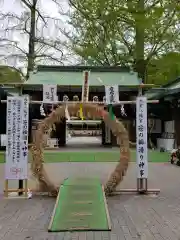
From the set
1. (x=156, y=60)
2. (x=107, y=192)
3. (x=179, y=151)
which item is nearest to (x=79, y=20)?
(x=156, y=60)

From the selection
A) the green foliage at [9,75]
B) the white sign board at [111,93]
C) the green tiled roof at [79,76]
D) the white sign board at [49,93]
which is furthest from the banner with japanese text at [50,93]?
the green foliage at [9,75]

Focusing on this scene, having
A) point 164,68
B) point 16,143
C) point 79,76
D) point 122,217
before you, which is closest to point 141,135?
point 122,217

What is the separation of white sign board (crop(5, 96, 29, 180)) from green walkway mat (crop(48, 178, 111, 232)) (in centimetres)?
114

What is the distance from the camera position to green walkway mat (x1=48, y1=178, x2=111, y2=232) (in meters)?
5.62

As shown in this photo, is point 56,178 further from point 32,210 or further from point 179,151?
point 179,151

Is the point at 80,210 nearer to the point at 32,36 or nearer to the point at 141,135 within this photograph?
the point at 141,135

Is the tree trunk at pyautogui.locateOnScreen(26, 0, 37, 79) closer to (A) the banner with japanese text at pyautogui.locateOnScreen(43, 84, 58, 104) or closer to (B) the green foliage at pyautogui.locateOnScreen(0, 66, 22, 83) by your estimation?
(B) the green foliage at pyautogui.locateOnScreen(0, 66, 22, 83)

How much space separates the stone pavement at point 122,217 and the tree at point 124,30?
1562 cm

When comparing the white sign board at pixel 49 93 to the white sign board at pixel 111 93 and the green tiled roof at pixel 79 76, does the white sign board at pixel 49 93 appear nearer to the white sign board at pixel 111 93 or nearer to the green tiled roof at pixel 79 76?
the white sign board at pixel 111 93

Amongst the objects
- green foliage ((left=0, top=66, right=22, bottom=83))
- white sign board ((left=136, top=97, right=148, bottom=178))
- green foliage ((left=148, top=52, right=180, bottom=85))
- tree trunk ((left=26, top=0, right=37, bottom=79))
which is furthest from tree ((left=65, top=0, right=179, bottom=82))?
white sign board ((left=136, top=97, right=148, bottom=178))

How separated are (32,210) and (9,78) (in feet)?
74.1

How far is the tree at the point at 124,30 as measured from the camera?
23.0 meters

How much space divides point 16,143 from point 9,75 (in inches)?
831

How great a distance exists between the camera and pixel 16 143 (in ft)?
27.1
